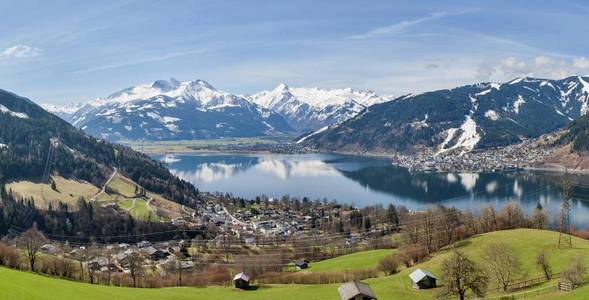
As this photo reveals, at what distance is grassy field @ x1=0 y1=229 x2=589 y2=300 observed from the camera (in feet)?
105

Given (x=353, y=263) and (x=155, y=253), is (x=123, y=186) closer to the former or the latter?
(x=155, y=253)

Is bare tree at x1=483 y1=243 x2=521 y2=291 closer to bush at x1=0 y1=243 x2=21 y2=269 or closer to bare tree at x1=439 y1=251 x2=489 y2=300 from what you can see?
bare tree at x1=439 y1=251 x2=489 y2=300

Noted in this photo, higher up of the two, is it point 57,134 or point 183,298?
point 57,134

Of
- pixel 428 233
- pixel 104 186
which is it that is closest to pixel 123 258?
pixel 428 233

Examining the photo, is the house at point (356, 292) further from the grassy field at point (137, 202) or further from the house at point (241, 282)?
the grassy field at point (137, 202)

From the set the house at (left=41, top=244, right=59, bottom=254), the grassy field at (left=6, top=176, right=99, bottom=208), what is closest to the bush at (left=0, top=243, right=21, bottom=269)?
the house at (left=41, top=244, right=59, bottom=254)

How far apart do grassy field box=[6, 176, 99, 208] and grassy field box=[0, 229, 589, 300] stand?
291 ft

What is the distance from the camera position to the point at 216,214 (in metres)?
137

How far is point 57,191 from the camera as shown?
13612cm

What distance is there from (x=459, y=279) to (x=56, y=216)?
100 m

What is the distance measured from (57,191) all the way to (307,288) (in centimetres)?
11031

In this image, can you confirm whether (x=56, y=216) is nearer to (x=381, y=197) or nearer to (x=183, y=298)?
(x=183, y=298)

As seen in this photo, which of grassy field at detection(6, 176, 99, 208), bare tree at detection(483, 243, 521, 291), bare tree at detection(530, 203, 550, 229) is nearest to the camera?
bare tree at detection(483, 243, 521, 291)

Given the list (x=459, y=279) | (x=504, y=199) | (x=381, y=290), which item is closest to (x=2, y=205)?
(x=381, y=290)
